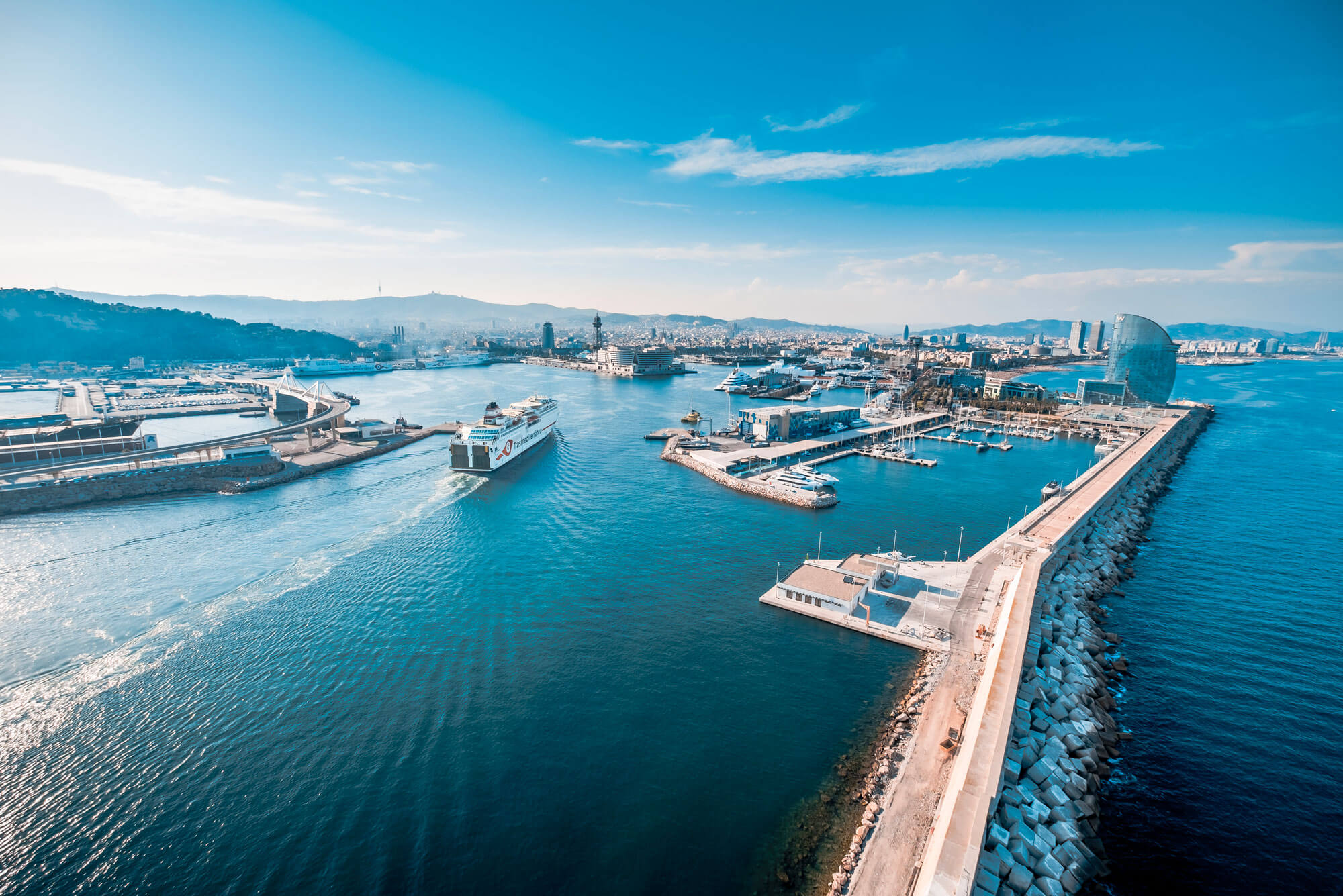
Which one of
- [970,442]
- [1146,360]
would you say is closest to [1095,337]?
[1146,360]

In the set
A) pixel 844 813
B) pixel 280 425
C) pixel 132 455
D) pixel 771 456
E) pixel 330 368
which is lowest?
pixel 844 813

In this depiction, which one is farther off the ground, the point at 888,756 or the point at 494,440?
the point at 494,440

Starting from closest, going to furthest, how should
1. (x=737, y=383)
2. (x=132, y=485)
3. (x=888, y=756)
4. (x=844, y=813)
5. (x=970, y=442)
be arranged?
1. (x=844, y=813)
2. (x=888, y=756)
3. (x=132, y=485)
4. (x=970, y=442)
5. (x=737, y=383)

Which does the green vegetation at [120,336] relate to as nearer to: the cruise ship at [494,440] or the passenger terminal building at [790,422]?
the cruise ship at [494,440]

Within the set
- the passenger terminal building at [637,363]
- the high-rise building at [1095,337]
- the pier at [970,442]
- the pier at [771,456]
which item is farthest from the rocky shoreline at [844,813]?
the high-rise building at [1095,337]

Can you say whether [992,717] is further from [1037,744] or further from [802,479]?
[802,479]

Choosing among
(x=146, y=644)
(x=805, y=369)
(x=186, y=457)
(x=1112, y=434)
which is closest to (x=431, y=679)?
(x=146, y=644)
